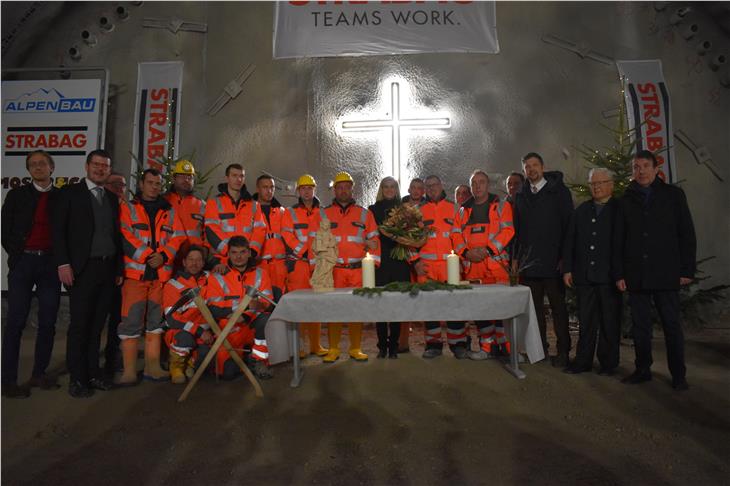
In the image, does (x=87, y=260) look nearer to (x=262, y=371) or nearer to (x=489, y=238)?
(x=262, y=371)

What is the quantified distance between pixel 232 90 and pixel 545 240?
622 centimetres

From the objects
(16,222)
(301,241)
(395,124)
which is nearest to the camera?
(16,222)

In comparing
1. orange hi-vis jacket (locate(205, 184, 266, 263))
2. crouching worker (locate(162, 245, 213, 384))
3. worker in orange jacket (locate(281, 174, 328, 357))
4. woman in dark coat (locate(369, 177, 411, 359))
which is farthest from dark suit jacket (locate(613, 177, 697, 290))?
crouching worker (locate(162, 245, 213, 384))

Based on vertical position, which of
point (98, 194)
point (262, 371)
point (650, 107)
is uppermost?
point (650, 107)

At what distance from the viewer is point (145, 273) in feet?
15.2

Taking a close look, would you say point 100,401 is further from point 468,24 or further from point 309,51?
point 468,24

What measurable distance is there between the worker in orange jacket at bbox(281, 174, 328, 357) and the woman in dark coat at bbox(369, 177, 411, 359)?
0.71 m

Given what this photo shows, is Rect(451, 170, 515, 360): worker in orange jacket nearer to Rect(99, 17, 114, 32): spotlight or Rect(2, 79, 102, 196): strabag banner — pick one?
Rect(2, 79, 102, 196): strabag banner

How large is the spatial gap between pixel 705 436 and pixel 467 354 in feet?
7.78

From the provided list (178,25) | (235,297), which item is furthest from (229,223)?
(178,25)

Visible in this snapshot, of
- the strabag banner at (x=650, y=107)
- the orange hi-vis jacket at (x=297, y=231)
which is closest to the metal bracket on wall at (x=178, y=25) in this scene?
the orange hi-vis jacket at (x=297, y=231)

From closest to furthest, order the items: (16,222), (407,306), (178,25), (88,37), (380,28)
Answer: (407,306) → (16,222) → (380,28) → (178,25) → (88,37)

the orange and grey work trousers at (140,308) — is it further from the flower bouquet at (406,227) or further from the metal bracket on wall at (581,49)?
the metal bracket on wall at (581,49)

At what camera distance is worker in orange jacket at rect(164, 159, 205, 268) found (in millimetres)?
5223
